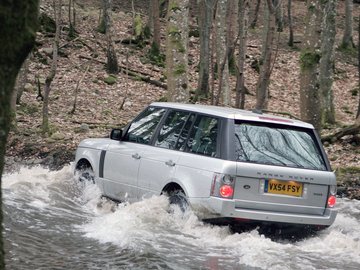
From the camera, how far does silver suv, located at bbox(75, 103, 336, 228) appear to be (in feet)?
25.7

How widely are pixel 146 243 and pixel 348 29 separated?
29624 millimetres

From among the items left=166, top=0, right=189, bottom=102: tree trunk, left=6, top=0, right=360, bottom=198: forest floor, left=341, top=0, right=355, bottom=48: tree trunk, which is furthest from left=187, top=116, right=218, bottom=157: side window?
left=341, top=0, right=355, bottom=48: tree trunk

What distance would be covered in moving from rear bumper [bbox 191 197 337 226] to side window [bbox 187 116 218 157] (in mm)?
607

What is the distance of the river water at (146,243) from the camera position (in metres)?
7.18

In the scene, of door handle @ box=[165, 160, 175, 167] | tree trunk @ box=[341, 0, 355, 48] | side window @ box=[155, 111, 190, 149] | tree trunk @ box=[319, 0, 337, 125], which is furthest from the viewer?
tree trunk @ box=[341, 0, 355, 48]

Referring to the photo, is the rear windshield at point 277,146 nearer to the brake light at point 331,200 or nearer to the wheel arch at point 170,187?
the brake light at point 331,200

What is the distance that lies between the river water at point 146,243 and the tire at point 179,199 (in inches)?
3.7

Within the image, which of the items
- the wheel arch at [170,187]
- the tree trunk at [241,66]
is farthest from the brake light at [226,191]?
the tree trunk at [241,66]

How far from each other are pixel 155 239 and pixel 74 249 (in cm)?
102

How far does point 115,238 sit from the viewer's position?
802 centimetres

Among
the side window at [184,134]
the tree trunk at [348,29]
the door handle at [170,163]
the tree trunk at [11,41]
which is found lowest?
the door handle at [170,163]

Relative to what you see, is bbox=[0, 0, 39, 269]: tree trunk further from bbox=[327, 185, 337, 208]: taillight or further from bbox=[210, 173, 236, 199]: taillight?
bbox=[327, 185, 337, 208]: taillight

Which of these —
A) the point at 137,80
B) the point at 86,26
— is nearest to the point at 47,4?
the point at 86,26

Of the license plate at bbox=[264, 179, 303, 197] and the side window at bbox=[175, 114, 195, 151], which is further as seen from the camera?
the side window at bbox=[175, 114, 195, 151]
